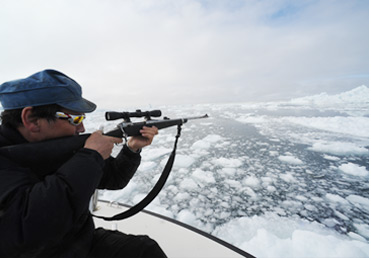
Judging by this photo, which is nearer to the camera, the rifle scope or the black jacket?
the black jacket

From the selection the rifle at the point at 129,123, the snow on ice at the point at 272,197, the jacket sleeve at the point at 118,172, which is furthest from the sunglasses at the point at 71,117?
the snow on ice at the point at 272,197

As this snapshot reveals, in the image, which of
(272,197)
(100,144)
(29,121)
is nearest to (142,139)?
(100,144)

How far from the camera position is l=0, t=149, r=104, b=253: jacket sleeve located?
0.63m

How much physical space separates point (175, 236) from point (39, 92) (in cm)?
193

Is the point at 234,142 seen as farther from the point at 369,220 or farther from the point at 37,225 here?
the point at 37,225

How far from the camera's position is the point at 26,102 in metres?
0.84

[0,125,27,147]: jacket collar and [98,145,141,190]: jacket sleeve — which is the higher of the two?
[0,125,27,147]: jacket collar

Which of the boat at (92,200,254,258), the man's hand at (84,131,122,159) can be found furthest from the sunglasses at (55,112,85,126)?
the boat at (92,200,254,258)

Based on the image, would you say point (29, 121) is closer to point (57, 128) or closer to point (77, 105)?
point (57, 128)

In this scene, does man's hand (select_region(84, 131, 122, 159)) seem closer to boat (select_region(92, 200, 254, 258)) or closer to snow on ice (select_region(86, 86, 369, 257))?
boat (select_region(92, 200, 254, 258))

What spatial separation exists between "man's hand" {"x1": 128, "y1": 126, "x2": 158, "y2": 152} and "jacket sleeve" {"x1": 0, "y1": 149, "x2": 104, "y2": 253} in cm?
78

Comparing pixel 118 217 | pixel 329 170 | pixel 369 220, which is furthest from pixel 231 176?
pixel 118 217

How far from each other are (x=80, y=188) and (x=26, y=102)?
53 cm

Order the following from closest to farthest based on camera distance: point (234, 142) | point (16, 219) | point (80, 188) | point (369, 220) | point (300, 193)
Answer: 1. point (16, 219)
2. point (80, 188)
3. point (369, 220)
4. point (300, 193)
5. point (234, 142)
